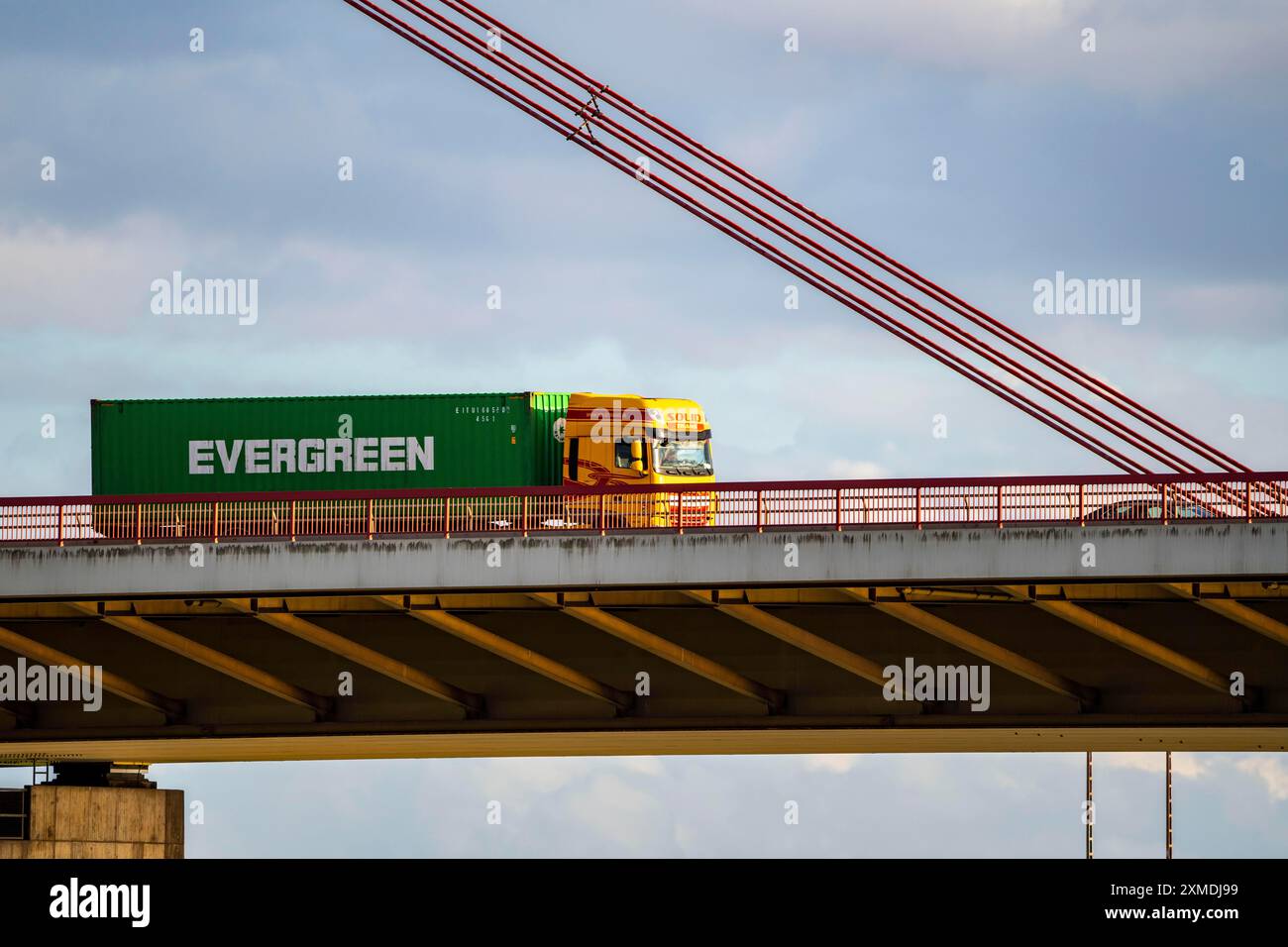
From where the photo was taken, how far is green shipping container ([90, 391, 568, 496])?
43.0m

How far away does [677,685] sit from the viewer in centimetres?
3534

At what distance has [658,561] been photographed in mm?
31328

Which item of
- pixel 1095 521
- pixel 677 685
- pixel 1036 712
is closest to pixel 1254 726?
pixel 1036 712

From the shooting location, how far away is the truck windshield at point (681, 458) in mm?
41562

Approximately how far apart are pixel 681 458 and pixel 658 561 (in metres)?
10.6

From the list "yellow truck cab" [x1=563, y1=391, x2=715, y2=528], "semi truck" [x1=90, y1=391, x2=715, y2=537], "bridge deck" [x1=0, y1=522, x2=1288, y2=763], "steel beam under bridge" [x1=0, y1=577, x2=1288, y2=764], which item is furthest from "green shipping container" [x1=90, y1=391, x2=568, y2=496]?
Result: "steel beam under bridge" [x1=0, y1=577, x2=1288, y2=764]

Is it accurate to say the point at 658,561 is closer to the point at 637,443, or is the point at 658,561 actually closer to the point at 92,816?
the point at 637,443

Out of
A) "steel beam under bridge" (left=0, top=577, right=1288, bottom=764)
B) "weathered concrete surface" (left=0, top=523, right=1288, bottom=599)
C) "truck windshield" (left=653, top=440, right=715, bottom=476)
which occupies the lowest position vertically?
"steel beam under bridge" (left=0, top=577, right=1288, bottom=764)

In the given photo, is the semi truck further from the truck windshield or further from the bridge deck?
the bridge deck

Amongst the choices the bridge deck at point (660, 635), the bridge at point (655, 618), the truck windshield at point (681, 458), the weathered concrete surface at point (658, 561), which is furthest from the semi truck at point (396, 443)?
the weathered concrete surface at point (658, 561)

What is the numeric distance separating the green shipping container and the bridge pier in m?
6.38
